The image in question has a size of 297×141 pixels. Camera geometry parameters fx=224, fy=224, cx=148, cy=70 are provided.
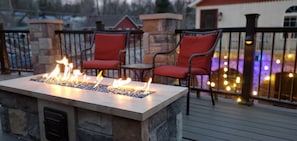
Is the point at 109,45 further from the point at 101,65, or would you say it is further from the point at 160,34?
the point at 160,34

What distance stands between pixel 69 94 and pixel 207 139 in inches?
46.1

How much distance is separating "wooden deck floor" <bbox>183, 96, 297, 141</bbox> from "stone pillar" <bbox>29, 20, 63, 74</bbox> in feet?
9.11

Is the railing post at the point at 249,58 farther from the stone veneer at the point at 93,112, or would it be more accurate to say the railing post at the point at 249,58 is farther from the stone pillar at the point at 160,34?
the stone veneer at the point at 93,112

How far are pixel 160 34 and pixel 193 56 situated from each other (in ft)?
3.09

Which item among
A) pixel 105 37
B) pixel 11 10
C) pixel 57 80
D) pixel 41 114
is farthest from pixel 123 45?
pixel 11 10

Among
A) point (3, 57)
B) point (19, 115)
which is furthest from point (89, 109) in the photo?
point (3, 57)

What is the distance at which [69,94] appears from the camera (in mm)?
1613

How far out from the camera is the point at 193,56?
239cm

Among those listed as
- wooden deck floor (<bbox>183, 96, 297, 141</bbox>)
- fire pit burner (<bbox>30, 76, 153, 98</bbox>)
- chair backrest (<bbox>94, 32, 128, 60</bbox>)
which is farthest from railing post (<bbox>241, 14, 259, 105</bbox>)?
chair backrest (<bbox>94, 32, 128, 60</bbox>)

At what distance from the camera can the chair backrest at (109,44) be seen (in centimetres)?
338

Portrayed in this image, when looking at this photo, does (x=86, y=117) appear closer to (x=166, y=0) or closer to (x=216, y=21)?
(x=216, y=21)

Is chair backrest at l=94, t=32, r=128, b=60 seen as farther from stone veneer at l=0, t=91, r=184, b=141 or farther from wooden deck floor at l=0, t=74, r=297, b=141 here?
stone veneer at l=0, t=91, r=184, b=141

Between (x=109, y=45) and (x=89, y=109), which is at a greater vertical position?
(x=109, y=45)

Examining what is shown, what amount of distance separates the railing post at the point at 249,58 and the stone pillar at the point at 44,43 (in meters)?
3.23
